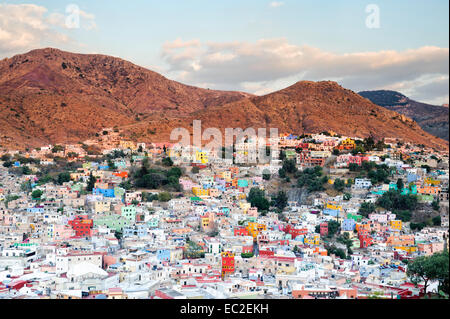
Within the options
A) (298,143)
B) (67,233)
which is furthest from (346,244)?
(298,143)

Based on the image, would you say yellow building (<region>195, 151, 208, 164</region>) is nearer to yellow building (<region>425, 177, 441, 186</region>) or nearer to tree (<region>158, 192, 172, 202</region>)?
tree (<region>158, 192, 172, 202</region>)

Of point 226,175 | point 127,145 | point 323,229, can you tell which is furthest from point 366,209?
point 127,145

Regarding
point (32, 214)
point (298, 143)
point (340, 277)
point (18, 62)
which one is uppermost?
point (18, 62)

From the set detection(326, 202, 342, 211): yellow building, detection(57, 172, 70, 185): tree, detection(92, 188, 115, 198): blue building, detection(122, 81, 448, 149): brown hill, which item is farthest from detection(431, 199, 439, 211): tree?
detection(122, 81, 448, 149): brown hill

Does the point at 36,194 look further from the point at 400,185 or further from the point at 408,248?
the point at 400,185

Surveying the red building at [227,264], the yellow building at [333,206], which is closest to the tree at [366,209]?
the yellow building at [333,206]

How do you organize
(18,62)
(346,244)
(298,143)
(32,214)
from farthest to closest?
(18,62) < (298,143) < (32,214) < (346,244)
